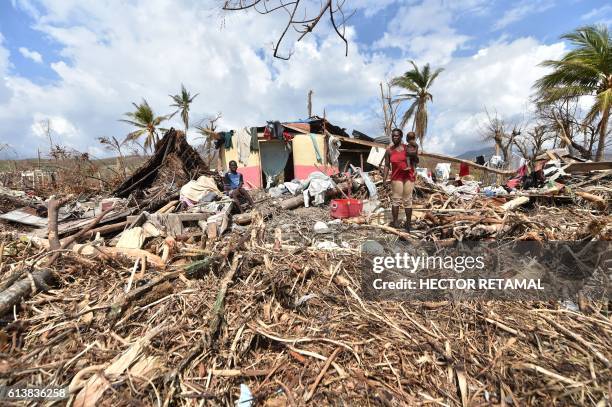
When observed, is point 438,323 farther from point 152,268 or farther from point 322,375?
point 152,268

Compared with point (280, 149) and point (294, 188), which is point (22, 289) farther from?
point (280, 149)

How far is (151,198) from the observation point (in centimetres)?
723

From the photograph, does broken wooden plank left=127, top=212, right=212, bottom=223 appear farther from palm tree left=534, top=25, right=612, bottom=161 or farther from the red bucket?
palm tree left=534, top=25, right=612, bottom=161

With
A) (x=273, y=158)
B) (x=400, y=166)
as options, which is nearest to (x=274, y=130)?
(x=273, y=158)

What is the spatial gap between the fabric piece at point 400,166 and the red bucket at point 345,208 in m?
1.15

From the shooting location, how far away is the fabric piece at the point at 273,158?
1106 centimetres

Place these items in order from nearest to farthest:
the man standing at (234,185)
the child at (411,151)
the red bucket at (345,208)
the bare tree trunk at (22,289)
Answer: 1. the bare tree trunk at (22,289)
2. the child at (411,151)
3. the red bucket at (345,208)
4. the man standing at (234,185)

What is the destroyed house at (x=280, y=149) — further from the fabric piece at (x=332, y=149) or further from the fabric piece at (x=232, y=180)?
the fabric piece at (x=232, y=180)

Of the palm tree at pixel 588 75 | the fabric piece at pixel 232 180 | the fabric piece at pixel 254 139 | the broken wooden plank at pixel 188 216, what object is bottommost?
the broken wooden plank at pixel 188 216

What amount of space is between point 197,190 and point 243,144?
4.16m

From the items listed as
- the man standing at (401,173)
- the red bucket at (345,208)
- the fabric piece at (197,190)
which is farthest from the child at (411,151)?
the fabric piece at (197,190)

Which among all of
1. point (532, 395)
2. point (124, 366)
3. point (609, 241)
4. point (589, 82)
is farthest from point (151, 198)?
point (589, 82)

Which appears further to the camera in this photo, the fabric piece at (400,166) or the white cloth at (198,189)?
the white cloth at (198,189)

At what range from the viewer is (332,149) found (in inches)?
415
